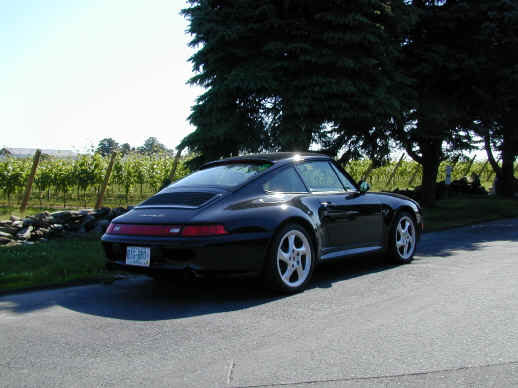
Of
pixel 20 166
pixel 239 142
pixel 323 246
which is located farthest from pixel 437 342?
pixel 20 166

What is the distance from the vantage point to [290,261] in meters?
5.36

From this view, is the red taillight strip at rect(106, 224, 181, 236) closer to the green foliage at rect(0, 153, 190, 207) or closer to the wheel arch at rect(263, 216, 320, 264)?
the wheel arch at rect(263, 216, 320, 264)

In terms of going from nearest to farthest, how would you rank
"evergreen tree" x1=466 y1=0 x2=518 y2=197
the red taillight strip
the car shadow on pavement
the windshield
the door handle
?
the red taillight strip → the windshield → the door handle → the car shadow on pavement → "evergreen tree" x1=466 y1=0 x2=518 y2=197

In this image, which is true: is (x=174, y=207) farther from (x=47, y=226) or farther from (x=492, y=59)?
(x=492, y=59)

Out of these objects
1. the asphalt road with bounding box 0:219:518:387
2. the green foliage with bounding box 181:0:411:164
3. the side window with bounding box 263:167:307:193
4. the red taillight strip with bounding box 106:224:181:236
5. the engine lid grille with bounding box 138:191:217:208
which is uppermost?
the green foliage with bounding box 181:0:411:164

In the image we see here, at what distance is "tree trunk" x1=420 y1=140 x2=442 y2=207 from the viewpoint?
17594 millimetres

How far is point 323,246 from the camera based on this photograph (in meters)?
5.86

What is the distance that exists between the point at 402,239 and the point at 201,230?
328 centimetres

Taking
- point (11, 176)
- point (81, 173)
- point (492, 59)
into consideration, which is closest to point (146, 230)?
point (492, 59)

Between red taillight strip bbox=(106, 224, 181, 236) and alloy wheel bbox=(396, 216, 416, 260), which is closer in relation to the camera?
red taillight strip bbox=(106, 224, 181, 236)

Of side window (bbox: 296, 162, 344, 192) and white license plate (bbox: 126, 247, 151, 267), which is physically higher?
side window (bbox: 296, 162, 344, 192)

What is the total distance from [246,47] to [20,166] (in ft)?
34.6

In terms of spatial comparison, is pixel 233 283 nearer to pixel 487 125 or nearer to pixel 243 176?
pixel 243 176

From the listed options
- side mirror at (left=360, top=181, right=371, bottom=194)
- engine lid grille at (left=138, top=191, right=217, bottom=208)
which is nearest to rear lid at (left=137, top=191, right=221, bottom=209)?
engine lid grille at (left=138, top=191, right=217, bottom=208)
